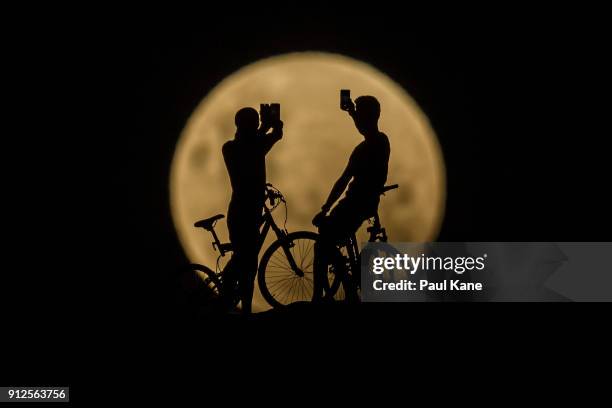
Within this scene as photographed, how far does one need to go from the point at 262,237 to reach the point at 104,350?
2.07m

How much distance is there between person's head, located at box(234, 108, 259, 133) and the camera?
855 centimetres

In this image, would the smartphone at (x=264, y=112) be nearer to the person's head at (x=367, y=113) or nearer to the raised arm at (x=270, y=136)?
the raised arm at (x=270, y=136)

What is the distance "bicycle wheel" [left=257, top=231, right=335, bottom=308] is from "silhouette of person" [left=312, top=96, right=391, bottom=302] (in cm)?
22

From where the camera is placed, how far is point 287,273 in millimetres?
8922

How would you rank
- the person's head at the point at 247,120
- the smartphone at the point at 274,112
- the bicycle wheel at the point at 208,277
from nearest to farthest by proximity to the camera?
the person's head at the point at 247,120
the smartphone at the point at 274,112
the bicycle wheel at the point at 208,277

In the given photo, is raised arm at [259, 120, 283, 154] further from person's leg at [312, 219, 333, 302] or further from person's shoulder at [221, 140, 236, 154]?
person's leg at [312, 219, 333, 302]

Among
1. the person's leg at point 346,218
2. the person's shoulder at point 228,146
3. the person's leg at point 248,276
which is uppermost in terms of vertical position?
the person's shoulder at point 228,146

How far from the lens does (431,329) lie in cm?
845

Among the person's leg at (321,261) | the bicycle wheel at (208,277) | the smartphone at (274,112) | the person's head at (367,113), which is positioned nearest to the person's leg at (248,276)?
the bicycle wheel at (208,277)

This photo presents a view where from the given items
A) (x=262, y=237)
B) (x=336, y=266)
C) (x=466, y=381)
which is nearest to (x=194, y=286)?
(x=262, y=237)

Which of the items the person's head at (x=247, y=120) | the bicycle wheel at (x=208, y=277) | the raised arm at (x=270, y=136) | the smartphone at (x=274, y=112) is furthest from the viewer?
the bicycle wheel at (x=208, y=277)

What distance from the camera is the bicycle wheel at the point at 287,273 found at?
877cm

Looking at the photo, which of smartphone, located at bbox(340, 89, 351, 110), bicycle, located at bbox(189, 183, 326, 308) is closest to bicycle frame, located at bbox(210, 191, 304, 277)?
bicycle, located at bbox(189, 183, 326, 308)

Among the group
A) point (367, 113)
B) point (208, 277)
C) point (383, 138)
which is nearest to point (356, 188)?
point (383, 138)
